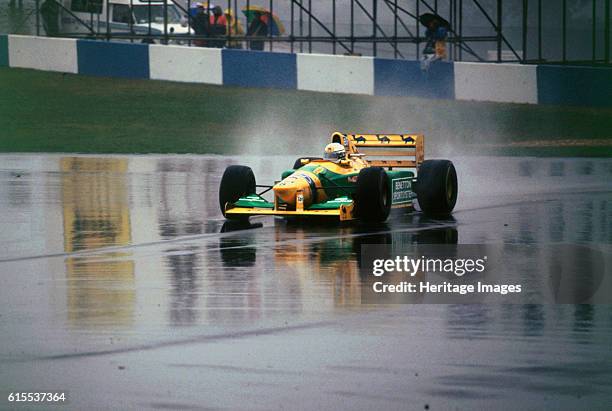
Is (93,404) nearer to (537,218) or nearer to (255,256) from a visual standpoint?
(255,256)

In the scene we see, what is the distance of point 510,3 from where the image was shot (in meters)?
44.6

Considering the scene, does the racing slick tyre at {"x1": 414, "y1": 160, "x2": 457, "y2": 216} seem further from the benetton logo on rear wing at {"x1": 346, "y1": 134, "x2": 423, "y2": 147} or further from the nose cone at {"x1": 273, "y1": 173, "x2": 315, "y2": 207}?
the nose cone at {"x1": 273, "y1": 173, "x2": 315, "y2": 207}

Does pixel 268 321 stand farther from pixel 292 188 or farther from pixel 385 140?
pixel 385 140

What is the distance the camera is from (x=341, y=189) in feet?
47.1

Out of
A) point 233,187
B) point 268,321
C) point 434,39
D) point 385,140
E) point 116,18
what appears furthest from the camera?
point 116,18

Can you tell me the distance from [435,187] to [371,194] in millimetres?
1325

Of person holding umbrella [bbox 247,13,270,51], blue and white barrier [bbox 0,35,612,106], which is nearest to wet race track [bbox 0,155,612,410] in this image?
blue and white barrier [bbox 0,35,612,106]

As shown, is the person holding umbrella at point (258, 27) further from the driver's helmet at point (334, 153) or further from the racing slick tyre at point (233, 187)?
the racing slick tyre at point (233, 187)

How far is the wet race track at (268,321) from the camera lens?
6.89 meters

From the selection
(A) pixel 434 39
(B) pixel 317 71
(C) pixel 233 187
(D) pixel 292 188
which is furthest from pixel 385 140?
(B) pixel 317 71

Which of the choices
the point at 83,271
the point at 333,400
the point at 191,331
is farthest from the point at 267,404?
the point at 83,271

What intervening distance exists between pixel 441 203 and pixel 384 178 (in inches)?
47.7

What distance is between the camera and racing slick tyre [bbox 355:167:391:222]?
13539 mm

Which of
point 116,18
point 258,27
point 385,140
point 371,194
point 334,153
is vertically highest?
point 116,18
